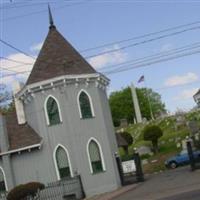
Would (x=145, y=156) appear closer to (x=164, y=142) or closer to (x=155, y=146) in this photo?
(x=155, y=146)

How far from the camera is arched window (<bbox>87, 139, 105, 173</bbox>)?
105 ft

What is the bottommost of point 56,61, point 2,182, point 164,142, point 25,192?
point 25,192

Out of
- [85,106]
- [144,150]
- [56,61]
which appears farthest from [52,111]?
[144,150]

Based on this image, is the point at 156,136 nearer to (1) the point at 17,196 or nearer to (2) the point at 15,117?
(2) the point at 15,117

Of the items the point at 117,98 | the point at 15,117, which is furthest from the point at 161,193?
the point at 117,98

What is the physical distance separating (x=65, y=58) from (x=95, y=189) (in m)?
8.07

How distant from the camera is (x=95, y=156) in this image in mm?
32312

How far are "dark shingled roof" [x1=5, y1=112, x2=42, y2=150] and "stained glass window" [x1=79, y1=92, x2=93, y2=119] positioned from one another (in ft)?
9.87

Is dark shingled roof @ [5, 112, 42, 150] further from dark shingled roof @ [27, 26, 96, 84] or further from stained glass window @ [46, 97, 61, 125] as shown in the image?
dark shingled roof @ [27, 26, 96, 84]

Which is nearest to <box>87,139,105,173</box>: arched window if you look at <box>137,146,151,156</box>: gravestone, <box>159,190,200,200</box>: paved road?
<box>159,190,200,200</box>: paved road

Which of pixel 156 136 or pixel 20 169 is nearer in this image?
pixel 20 169

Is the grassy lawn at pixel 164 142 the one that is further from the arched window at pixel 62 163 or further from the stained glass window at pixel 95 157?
the arched window at pixel 62 163

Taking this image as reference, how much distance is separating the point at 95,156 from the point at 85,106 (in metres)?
3.01

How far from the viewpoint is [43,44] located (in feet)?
113
